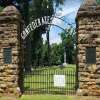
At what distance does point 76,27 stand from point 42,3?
61.7ft

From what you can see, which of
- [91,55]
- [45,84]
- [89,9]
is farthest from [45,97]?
[89,9]

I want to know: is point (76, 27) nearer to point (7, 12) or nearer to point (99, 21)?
point (99, 21)

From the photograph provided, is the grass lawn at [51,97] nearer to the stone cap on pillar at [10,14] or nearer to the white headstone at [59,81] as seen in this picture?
the white headstone at [59,81]

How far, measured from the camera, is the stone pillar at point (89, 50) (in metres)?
15.4

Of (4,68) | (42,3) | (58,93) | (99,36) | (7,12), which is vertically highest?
(42,3)

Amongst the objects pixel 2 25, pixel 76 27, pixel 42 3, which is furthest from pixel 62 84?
pixel 42 3

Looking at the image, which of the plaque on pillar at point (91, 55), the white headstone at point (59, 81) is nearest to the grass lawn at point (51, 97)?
the white headstone at point (59, 81)

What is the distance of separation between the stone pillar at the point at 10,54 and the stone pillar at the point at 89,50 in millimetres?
2734

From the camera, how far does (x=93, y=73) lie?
609 inches

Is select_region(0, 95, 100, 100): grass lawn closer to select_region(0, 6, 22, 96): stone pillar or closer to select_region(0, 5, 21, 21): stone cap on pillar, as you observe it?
select_region(0, 6, 22, 96): stone pillar

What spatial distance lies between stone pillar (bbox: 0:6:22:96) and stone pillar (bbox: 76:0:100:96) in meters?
2.73

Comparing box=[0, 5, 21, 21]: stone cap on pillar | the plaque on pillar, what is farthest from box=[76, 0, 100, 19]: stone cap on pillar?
box=[0, 5, 21, 21]: stone cap on pillar

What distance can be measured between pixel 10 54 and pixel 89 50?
138 inches

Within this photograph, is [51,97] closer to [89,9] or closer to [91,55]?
[91,55]
